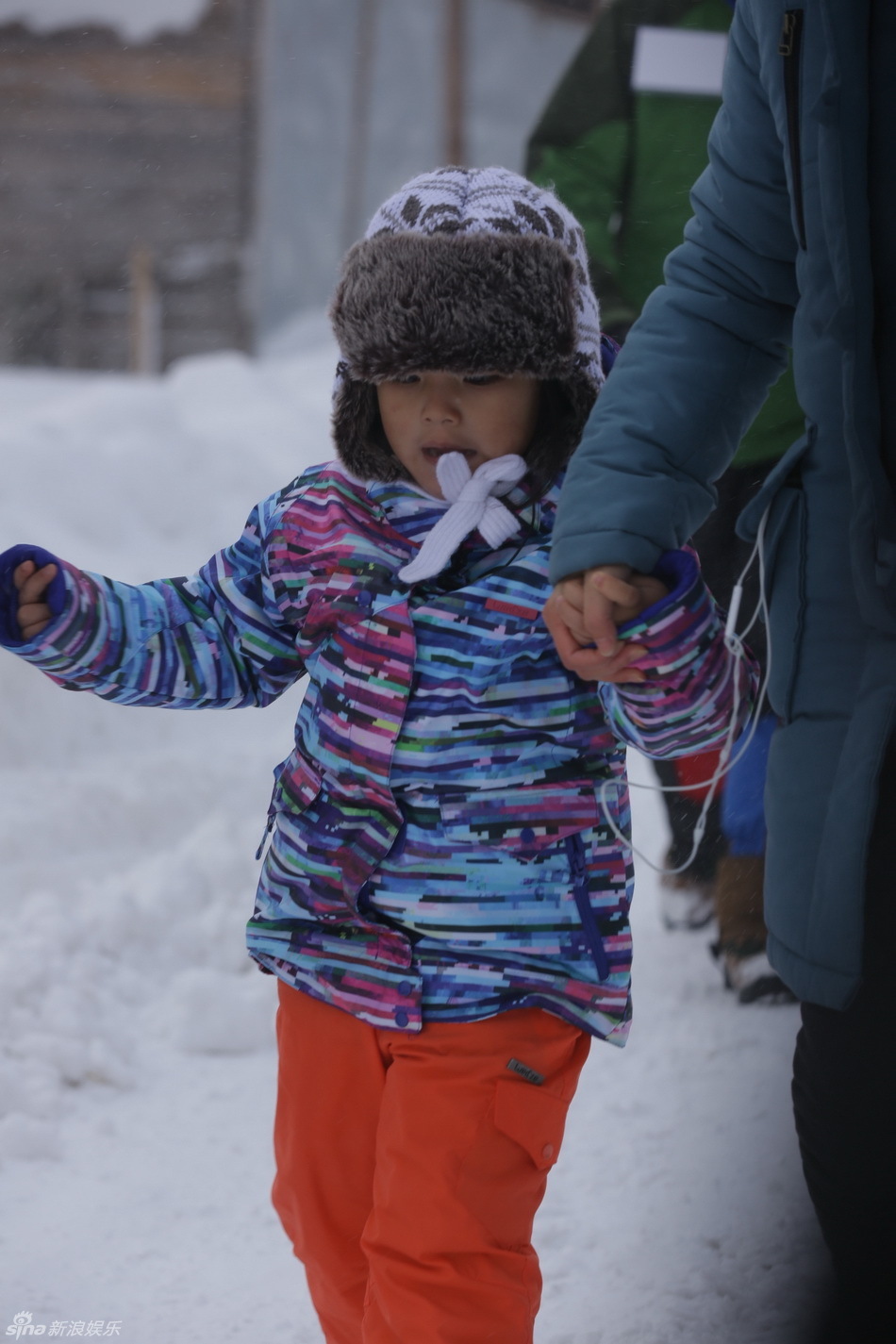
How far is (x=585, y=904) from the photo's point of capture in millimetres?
1273

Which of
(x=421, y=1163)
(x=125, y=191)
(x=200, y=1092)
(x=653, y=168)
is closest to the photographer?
(x=421, y=1163)

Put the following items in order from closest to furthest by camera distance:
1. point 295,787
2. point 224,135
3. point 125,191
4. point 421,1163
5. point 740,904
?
point 421,1163, point 295,787, point 740,904, point 224,135, point 125,191

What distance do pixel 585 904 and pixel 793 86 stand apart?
0.70m

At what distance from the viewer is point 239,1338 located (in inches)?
63.8

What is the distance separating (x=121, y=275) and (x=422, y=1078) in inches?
276

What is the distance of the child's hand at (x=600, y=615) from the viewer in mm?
1062

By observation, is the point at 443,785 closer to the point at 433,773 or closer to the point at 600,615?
the point at 433,773

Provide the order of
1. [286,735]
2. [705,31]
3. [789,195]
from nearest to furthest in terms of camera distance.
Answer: [789,195]
[705,31]
[286,735]

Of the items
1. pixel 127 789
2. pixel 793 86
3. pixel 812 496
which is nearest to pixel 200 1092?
pixel 127 789

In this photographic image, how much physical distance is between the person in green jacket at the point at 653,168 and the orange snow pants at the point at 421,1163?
3.36 ft

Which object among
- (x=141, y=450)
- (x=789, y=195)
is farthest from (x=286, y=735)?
(x=789, y=195)

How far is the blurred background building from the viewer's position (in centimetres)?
617

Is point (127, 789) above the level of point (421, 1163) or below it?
below

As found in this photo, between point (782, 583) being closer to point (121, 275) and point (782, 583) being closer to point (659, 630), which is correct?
point (659, 630)
